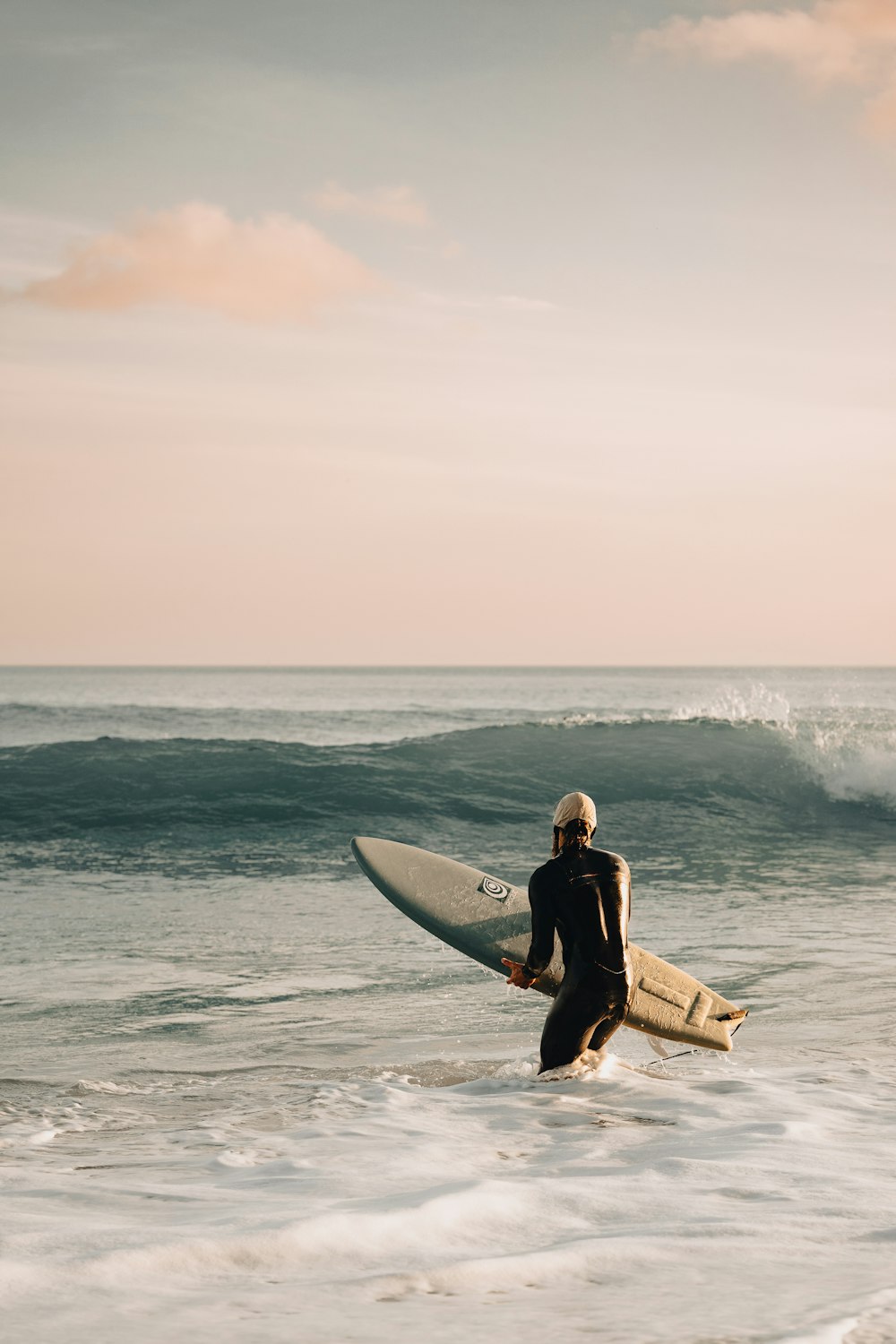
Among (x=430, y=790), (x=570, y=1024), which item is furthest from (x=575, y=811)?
(x=430, y=790)

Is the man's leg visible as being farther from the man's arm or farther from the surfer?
the man's arm

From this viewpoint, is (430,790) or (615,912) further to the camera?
(430,790)

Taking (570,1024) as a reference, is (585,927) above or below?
above

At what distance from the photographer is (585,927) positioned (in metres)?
4.88

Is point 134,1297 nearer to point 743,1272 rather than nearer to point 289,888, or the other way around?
point 743,1272

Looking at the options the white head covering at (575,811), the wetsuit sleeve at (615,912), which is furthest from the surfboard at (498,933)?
the white head covering at (575,811)

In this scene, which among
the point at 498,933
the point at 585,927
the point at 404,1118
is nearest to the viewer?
the point at 404,1118

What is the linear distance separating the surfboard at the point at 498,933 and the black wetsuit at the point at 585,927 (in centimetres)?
43

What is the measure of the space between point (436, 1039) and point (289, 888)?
5.32 metres

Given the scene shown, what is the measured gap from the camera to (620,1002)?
4.93m

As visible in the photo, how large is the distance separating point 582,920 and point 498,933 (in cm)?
153

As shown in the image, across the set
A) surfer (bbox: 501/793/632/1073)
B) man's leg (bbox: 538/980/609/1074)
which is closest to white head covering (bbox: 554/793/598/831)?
surfer (bbox: 501/793/632/1073)

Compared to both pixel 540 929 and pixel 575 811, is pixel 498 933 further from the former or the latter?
pixel 575 811

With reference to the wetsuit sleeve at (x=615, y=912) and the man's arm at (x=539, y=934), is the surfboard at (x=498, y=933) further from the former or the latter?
the man's arm at (x=539, y=934)
